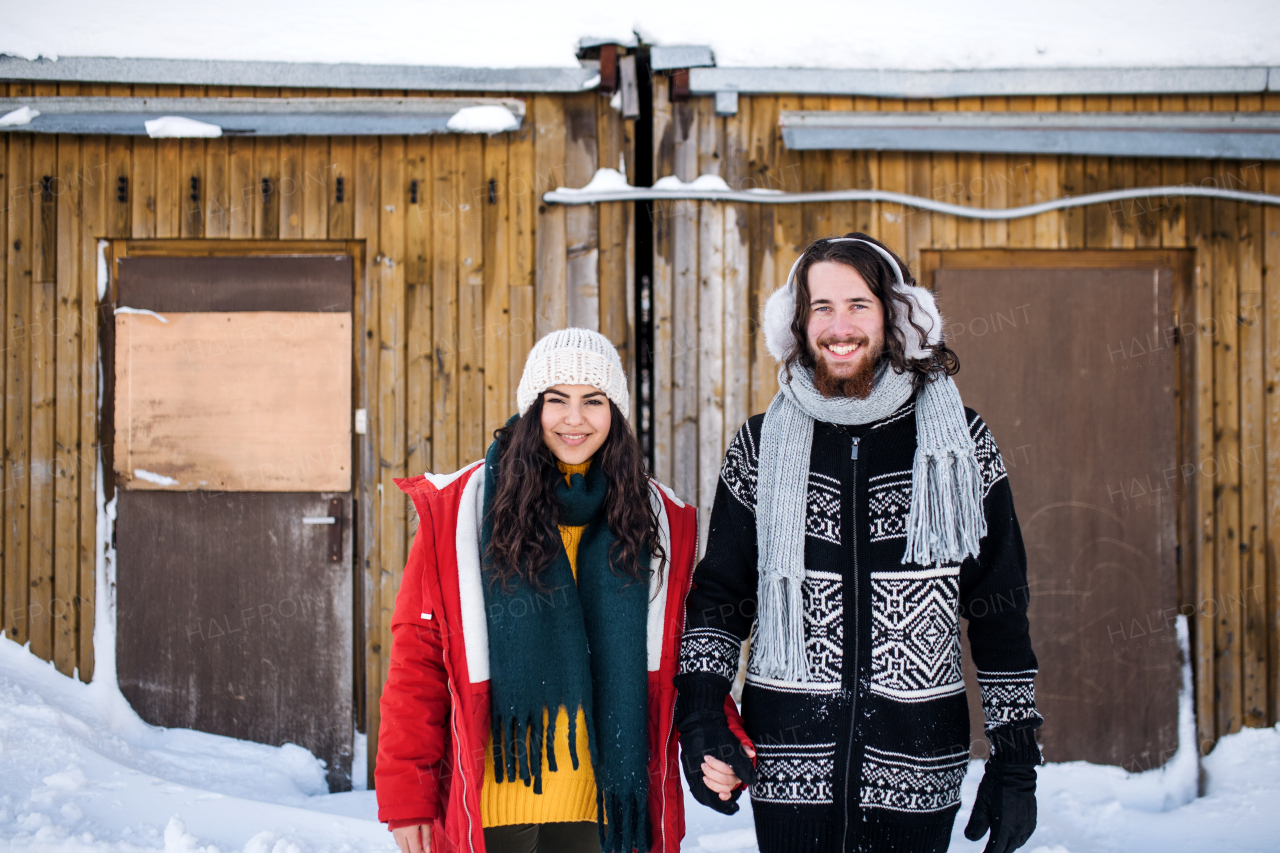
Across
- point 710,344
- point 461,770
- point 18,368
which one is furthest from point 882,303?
point 18,368

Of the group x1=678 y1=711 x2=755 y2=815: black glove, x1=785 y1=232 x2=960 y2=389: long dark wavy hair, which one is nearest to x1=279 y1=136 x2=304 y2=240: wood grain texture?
x1=785 y1=232 x2=960 y2=389: long dark wavy hair

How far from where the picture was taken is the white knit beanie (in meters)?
1.75

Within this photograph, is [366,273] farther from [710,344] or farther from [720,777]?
[720,777]

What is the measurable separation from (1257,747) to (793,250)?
10.4 ft

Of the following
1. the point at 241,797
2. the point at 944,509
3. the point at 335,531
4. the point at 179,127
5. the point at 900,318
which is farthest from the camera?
the point at 335,531

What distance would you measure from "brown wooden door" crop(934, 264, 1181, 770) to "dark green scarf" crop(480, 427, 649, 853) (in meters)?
2.44

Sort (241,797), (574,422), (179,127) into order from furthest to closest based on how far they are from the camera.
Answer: (179,127)
(241,797)
(574,422)

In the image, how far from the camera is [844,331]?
156cm

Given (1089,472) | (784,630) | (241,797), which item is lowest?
(241,797)

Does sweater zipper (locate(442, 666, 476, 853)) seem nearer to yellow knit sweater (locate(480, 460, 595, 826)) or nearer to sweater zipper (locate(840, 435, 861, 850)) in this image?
yellow knit sweater (locate(480, 460, 595, 826))

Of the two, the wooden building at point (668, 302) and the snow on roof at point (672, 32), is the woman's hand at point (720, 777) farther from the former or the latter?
the snow on roof at point (672, 32)

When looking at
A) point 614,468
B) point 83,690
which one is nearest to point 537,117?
point 614,468

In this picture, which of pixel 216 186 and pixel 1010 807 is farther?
pixel 216 186

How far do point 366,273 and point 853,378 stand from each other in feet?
8.74
